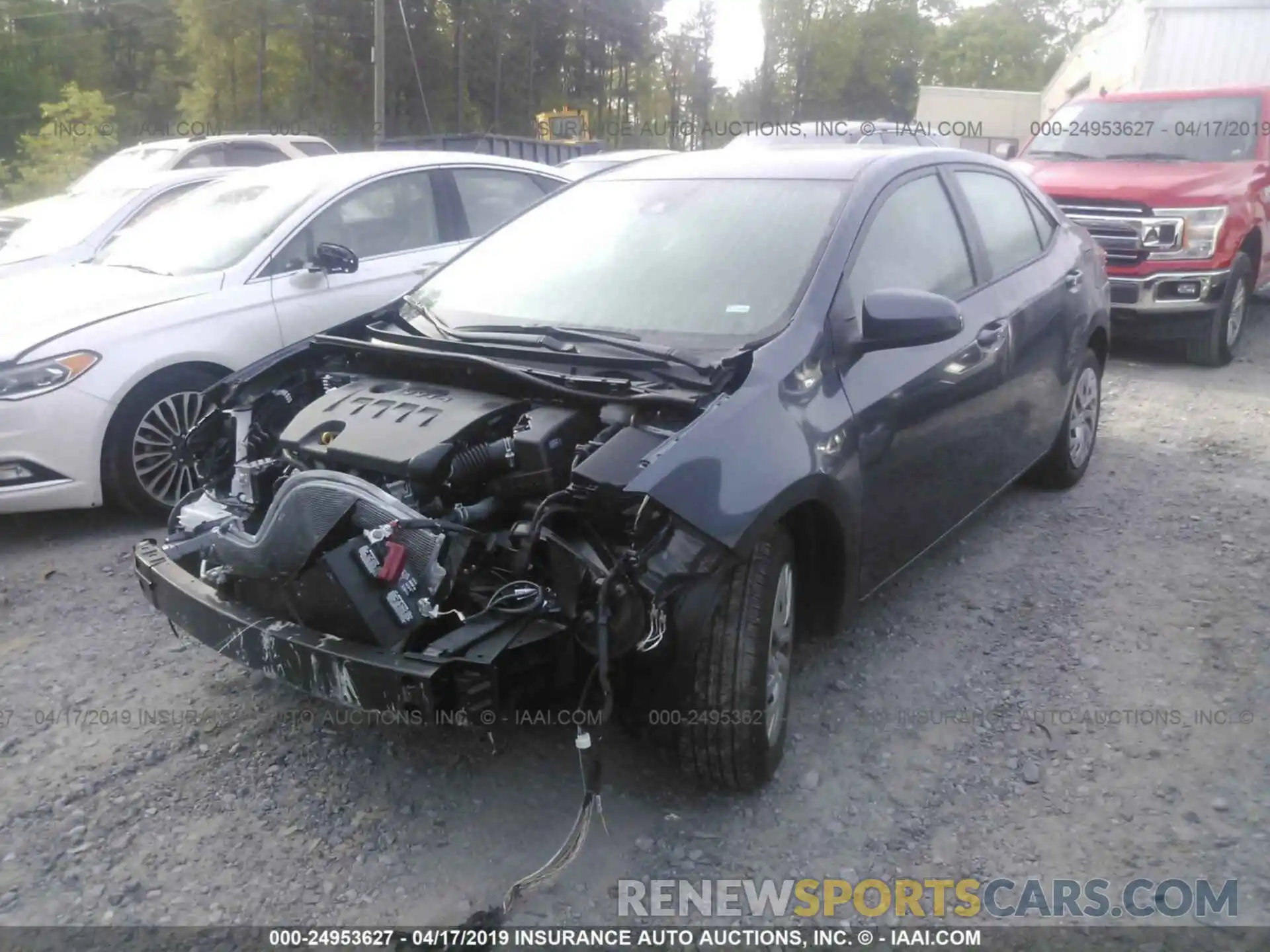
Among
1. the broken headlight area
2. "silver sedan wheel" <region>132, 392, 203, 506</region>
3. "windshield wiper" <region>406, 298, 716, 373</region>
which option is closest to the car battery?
the broken headlight area

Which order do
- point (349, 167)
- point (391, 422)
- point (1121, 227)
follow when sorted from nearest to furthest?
point (391, 422) → point (349, 167) → point (1121, 227)

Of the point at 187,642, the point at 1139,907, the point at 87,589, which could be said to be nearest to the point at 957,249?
the point at 1139,907

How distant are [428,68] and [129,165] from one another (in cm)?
3059

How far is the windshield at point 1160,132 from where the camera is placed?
883cm

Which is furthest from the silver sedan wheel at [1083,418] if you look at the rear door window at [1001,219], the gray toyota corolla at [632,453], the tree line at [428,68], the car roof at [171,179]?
the tree line at [428,68]

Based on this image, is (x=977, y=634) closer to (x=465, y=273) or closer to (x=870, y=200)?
(x=870, y=200)

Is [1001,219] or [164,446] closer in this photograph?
[1001,219]

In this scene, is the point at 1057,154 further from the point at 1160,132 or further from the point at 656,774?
the point at 656,774

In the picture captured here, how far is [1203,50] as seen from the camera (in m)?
13.2

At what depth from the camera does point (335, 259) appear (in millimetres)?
5340

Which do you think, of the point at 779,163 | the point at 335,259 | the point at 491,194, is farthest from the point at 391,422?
the point at 491,194

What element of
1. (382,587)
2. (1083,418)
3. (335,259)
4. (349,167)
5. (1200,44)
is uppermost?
(1200,44)

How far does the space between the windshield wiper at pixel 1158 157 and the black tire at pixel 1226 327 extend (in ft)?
3.45

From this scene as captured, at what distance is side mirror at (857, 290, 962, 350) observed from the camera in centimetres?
322
